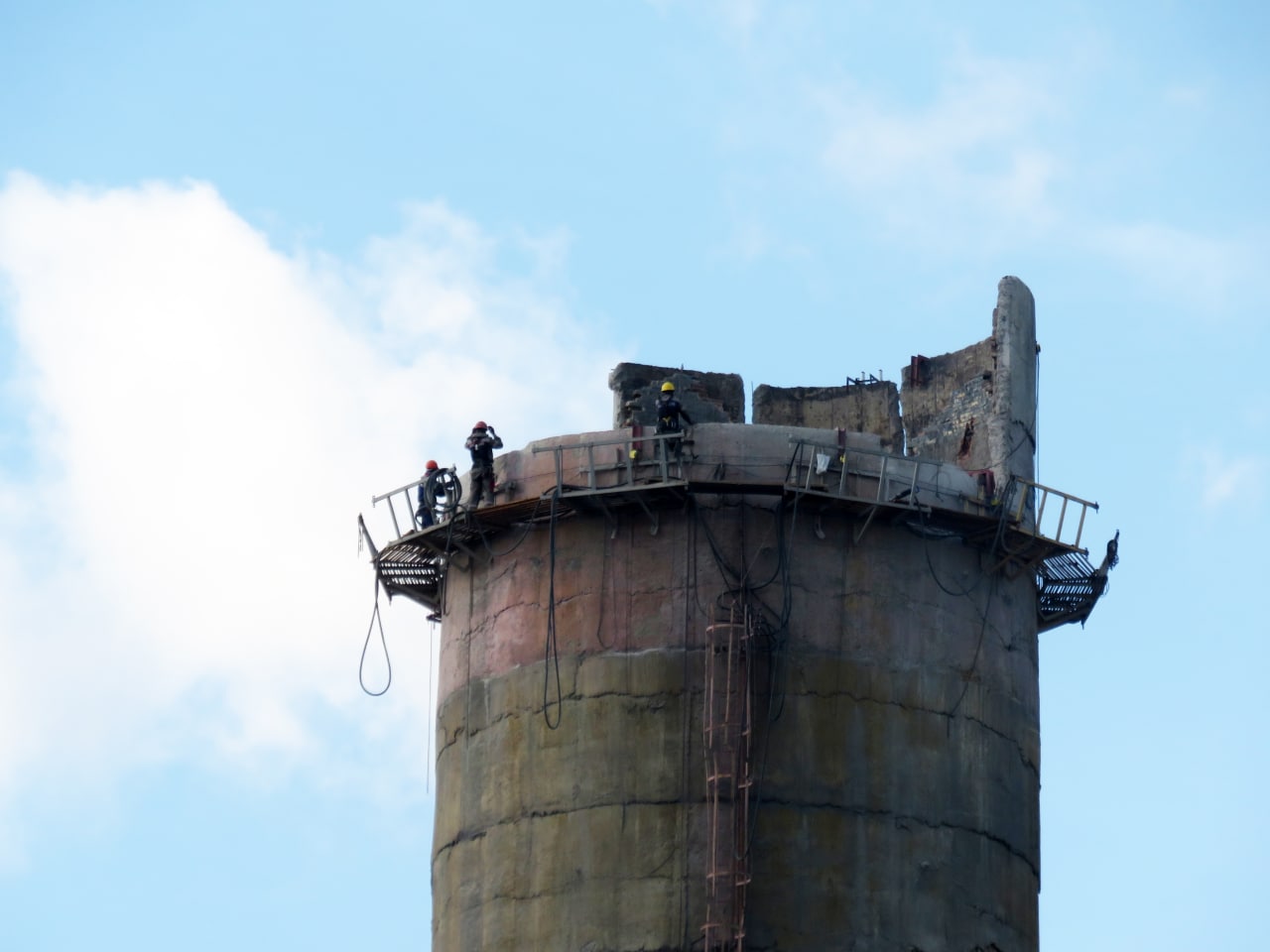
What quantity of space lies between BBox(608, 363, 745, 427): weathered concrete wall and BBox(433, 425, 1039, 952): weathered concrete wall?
3.52m

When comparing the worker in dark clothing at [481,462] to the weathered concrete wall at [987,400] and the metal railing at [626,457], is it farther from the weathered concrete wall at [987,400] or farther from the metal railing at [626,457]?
the weathered concrete wall at [987,400]

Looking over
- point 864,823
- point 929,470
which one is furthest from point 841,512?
point 864,823

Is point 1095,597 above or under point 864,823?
above

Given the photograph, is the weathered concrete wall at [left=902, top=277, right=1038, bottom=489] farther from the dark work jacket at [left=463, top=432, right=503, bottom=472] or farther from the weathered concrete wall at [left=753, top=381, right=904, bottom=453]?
the dark work jacket at [left=463, top=432, right=503, bottom=472]

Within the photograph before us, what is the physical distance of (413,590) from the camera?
4809cm

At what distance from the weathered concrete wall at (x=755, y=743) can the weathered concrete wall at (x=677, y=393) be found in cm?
352

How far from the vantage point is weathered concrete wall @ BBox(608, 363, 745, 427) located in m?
48.8

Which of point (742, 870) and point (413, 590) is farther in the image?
point (413, 590)

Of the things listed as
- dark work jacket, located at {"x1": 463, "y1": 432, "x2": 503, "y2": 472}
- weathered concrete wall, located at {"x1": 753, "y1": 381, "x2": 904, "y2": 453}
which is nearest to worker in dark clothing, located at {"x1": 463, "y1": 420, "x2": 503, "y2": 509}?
dark work jacket, located at {"x1": 463, "y1": 432, "x2": 503, "y2": 472}

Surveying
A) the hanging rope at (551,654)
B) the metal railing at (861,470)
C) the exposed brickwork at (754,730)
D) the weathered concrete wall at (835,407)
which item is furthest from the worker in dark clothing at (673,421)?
the weathered concrete wall at (835,407)

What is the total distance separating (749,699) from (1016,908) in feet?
16.2

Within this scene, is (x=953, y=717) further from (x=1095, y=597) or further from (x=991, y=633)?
(x=1095, y=597)

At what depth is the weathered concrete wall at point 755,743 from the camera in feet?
141

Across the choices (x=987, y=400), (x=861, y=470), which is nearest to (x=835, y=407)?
(x=987, y=400)
